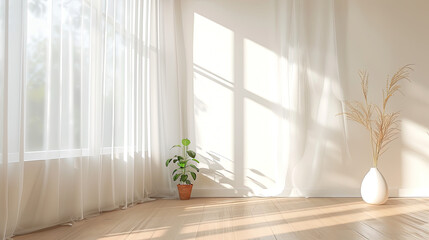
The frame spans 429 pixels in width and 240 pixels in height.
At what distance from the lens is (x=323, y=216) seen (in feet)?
10.4

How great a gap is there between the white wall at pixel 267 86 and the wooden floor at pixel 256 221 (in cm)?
40

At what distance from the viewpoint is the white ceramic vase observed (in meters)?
3.72

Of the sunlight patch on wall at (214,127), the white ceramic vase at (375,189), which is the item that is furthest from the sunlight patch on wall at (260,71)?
the white ceramic vase at (375,189)

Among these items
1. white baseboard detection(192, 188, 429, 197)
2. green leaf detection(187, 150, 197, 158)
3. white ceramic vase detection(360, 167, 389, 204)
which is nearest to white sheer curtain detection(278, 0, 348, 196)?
white baseboard detection(192, 188, 429, 197)

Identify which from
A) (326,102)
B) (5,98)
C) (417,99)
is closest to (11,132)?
(5,98)

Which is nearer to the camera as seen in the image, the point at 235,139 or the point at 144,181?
the point at 144,181

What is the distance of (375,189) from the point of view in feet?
12.2

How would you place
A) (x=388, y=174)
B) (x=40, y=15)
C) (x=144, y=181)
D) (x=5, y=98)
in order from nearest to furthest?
(x=5, y=98) < (x=40, y=15) < (x=144, y=181) < (x=388, y=174)

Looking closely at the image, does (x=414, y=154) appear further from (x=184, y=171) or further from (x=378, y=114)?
(x=184, y=171)

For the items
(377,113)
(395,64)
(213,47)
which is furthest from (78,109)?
(395,64)

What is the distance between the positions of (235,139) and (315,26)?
153cm

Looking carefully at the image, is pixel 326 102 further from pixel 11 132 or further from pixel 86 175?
pixel 11 132

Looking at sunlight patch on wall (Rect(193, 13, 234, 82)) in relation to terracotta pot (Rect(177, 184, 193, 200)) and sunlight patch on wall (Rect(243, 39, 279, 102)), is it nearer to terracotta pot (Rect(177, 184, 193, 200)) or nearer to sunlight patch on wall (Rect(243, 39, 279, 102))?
sunlight patch on wall (Rect(243, 39, 279, 102))

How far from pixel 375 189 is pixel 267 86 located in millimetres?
1539
